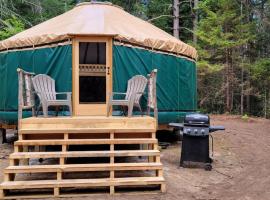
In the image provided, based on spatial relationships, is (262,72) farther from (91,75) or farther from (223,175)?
(223,175)

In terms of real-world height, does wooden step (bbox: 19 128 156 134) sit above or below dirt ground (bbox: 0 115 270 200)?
above

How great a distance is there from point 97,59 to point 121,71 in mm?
1300

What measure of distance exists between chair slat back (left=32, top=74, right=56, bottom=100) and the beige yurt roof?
2.77 feet

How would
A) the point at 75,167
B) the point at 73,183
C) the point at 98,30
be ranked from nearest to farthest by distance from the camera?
the point at 73,183, the point at 75,167, the point at 98,30

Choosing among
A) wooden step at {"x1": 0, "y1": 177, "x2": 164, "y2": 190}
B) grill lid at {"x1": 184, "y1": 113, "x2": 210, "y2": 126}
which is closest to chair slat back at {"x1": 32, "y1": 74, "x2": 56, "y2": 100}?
wooden step at {"x1": 0, "y1": 177, "x2": 164, "y2": 190}

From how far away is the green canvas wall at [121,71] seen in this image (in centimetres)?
703

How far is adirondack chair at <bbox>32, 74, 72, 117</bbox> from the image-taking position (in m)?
5.58

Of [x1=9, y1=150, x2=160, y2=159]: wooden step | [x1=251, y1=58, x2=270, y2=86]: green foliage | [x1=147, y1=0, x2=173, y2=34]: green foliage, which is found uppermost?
[x1=147, y1=0, x2=173, y2=34]: green foliage

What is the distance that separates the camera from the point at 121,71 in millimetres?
7109

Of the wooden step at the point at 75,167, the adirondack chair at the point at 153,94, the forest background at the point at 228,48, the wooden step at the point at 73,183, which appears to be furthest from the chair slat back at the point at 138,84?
the forest background at the point at 228,48

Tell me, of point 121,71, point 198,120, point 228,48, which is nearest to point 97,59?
point 121,71

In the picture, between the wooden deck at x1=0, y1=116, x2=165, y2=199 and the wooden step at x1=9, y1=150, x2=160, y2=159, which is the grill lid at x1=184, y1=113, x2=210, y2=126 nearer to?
the wooden deck at x1=0, y1=116, x2=165, y2=199

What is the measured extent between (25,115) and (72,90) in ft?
3.51

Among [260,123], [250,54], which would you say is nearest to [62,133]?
[260,123]
